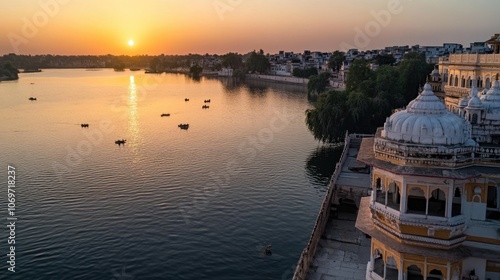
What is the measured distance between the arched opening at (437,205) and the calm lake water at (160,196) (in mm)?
10291

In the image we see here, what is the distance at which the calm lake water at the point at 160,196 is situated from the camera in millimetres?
26719

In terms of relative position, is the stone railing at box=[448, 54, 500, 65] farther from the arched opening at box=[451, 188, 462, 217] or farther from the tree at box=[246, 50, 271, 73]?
the tree at box=[246, 50, 271, 73]

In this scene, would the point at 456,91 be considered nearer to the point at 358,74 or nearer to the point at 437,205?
the point at 437,205

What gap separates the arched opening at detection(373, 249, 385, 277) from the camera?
18.2 meters

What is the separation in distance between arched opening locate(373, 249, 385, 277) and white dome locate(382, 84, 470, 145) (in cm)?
479

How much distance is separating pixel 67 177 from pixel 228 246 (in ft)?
64.1

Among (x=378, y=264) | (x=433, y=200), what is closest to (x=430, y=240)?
(x=433, y=200)

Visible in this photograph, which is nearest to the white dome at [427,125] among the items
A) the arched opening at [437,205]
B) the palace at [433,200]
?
the palace at [433,200]

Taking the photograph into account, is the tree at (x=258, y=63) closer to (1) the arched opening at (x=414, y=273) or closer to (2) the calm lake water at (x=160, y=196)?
(2) the calm lake water at (x=160, y=196)

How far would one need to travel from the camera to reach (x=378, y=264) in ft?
61.6

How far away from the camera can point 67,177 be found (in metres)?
41.2

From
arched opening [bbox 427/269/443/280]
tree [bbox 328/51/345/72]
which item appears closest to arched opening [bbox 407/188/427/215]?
arched opening [bbox 427/269/443/280]

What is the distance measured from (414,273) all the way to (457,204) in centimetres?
304

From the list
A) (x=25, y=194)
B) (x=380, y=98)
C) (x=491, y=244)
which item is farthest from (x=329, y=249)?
(x=380, y=98)
